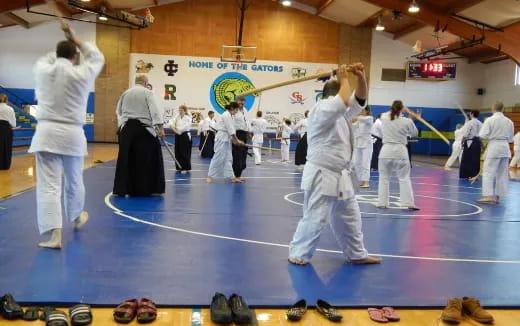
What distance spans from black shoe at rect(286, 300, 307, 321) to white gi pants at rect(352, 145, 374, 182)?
7867mm

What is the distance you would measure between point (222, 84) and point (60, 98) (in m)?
20.5

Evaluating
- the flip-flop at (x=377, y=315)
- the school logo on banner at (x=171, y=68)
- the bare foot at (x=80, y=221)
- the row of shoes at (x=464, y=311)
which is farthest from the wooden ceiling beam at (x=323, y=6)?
the flip-flop at (x=377, y=315)

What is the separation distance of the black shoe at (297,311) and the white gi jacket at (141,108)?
187 inches

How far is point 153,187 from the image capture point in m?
7.73

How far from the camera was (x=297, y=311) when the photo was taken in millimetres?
3070

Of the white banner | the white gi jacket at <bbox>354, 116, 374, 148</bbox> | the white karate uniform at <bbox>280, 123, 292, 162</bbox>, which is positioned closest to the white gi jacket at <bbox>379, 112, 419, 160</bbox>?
the white gi jacket at <bbox>354, 116, 374, 148</bbox>

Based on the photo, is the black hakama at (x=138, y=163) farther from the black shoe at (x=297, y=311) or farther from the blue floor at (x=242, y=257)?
the black shoe at (x=297, y=311)

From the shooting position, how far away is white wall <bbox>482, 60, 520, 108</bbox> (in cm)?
2327

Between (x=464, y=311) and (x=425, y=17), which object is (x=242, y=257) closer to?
(x=464, y=311)

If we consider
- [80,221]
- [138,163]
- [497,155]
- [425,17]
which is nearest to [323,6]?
[425,17]

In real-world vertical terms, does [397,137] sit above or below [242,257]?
above

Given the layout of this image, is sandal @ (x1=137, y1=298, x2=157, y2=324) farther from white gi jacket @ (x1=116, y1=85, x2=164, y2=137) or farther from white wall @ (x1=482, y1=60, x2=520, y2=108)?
white wall @ (x1=482, y1=60, x2=520, y2=108)

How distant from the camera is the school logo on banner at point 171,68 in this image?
946 inches

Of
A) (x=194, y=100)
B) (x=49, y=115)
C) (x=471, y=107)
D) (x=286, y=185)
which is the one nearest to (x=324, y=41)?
(x=194, y=100)
